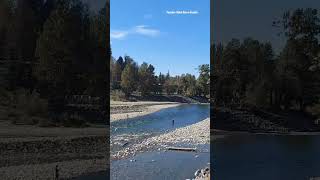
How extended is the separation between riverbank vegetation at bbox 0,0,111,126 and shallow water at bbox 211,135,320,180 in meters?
1.47

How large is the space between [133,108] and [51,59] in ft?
3.51

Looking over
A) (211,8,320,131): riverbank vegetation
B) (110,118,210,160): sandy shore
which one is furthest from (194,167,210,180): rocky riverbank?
(211,8,320,131): riverbank vegetation

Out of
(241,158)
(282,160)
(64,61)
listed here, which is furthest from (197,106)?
(64,61)

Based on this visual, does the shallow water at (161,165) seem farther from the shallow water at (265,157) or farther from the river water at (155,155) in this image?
the shallow water at (265,157)

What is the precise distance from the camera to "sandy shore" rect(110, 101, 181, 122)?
5.02 meters

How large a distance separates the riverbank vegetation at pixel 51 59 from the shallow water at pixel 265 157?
4.82ft

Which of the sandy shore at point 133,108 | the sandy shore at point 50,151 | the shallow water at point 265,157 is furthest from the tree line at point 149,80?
the shallow water at point 265,157

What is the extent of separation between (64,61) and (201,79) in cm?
154

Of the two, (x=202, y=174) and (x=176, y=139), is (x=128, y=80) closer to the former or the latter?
(x=176, y=139)

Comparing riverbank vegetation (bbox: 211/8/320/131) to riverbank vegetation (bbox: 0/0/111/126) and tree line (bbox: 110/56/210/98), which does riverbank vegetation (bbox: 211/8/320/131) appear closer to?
tree line (bbox: 110/56/210/98)

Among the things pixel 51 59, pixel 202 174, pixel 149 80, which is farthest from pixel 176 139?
pixel 51 59

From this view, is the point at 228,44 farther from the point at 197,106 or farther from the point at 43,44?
the point at 43,44

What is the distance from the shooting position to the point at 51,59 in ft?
15.9

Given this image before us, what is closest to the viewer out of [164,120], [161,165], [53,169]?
[53,169]
